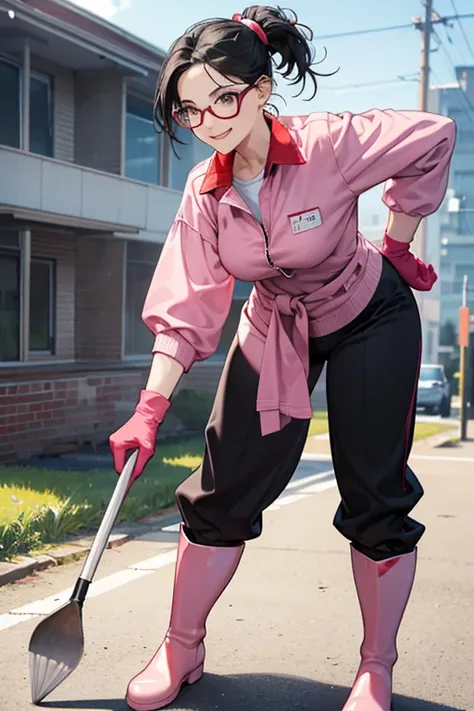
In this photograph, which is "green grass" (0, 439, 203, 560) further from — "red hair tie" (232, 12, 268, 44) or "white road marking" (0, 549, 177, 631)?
"red hair tie" (232, 12, 268, 44)

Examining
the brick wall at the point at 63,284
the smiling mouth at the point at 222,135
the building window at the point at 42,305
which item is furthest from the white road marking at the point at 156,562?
the brick wall at the point at 63,284

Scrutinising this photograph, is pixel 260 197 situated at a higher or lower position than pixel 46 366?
higher

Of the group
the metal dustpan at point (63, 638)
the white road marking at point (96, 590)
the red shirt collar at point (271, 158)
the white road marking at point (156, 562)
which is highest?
the red shirt collar at point (271, 158)

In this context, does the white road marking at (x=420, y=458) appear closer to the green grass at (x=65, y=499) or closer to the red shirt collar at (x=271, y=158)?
the green grass at (x=65, y=499)

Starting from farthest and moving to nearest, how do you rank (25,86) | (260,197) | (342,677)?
(25,86) → (342,677) → (260,197)

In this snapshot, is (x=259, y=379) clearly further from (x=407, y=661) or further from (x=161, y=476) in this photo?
(x=161, y=476)

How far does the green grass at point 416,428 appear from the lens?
17.1m

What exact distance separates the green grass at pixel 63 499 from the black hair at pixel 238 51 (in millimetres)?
3266

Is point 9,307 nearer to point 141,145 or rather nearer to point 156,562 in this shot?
point 141,145

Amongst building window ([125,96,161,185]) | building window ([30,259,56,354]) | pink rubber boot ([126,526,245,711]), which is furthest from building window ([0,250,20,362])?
pink rubber boot ([126,526,245,711])

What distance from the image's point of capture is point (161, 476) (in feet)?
32.7

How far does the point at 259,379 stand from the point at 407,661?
1377mm

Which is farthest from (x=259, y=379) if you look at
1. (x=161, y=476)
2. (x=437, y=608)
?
(x=161, y=476)

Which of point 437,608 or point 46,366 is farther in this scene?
point 46,366
